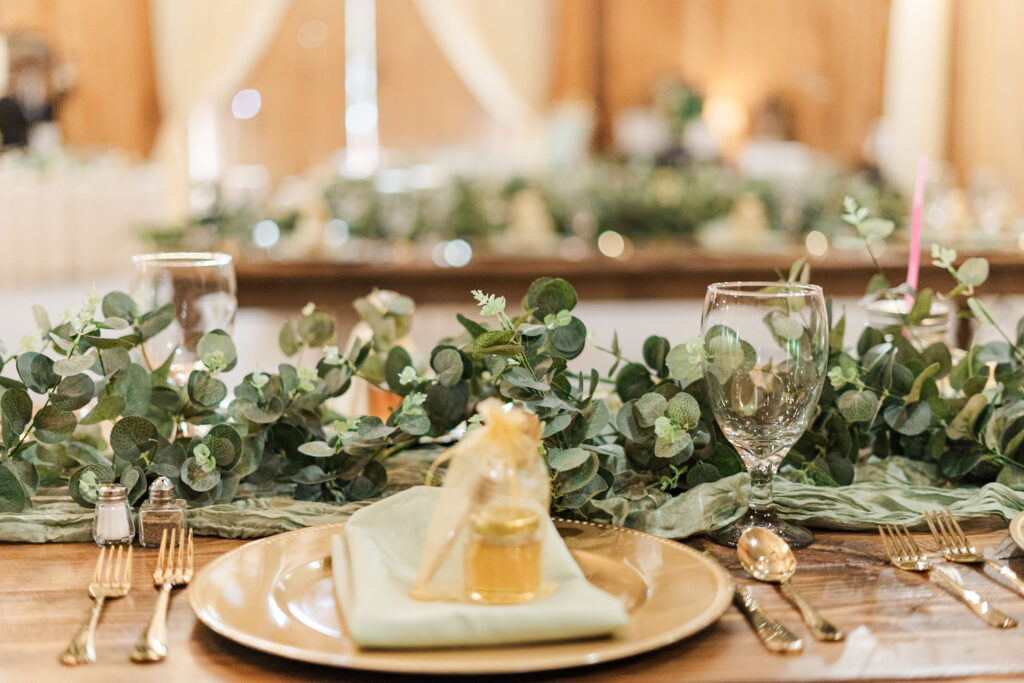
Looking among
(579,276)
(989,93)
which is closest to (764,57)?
(989,93)

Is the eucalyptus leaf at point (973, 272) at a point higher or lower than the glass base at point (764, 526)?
higher

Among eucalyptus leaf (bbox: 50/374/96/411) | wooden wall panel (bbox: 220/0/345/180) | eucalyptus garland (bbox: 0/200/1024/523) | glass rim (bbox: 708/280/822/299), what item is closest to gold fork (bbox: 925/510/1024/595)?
eucalyptus garland (bbox: 0/200/1024/523)

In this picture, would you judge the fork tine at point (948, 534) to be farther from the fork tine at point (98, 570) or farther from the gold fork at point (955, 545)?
the fork tine at point (98, 570)

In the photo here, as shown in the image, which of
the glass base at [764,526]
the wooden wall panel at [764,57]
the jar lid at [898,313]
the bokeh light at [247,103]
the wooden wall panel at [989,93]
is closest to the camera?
the glass base at [764,526]

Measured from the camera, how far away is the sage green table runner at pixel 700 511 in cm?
90

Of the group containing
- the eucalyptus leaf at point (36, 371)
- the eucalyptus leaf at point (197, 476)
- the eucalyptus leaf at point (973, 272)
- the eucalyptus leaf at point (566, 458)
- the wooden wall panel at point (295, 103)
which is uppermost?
the wooden wall panel at point (295, 103)

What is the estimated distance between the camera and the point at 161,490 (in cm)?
88

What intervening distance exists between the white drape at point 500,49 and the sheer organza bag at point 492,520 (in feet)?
29.1

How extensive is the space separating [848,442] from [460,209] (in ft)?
10.0

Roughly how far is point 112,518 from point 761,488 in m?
0.52

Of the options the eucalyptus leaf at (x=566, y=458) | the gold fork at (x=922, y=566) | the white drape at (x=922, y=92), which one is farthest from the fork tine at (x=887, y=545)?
the white drape at (x=922, y=92)

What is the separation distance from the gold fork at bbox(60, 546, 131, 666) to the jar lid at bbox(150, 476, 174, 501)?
0.04 meters

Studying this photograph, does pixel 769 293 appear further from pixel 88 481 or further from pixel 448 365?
pixel 88 481

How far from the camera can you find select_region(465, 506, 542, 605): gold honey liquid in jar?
2.27 ft
